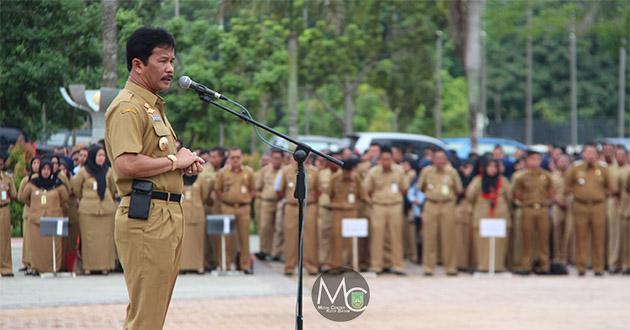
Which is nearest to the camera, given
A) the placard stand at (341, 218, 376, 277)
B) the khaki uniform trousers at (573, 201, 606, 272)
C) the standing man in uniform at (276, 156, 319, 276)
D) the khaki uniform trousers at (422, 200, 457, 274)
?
the placard stand at (341, 218, 376, 277)

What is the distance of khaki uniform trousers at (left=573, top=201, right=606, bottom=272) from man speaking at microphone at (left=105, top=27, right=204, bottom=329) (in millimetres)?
13212

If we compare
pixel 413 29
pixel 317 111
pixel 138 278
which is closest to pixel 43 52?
pixel 138 278

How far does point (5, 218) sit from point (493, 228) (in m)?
8.14

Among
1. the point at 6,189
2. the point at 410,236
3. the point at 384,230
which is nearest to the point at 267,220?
the point at 410,236

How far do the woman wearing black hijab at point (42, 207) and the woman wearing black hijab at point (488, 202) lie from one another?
677 centimetres

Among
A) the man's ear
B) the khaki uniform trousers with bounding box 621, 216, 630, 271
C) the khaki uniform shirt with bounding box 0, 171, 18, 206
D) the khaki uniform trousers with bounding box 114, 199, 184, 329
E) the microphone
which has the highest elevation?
the man's ear

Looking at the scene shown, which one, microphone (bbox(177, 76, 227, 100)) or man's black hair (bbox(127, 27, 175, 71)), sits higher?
man's black hair (bbox(127, 27, 175, 71))

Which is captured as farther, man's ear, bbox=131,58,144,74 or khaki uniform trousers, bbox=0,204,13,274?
Result: khaki uniform trousers, bbox=0,204,13,274

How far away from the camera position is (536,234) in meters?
19.5

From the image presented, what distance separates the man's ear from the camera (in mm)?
7008

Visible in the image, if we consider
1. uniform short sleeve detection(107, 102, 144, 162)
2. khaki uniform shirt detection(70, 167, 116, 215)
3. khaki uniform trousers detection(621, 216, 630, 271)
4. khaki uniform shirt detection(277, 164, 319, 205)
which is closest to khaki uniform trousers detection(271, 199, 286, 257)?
khaki uniform shirt detection(277, 164, 319, 205)

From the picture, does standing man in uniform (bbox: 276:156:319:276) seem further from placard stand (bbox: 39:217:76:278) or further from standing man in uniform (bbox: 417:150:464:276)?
placard stand (bbox: 39:217:76:278)

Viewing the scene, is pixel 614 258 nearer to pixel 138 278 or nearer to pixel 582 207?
pixel 582 207

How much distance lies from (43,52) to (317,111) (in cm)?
3186
